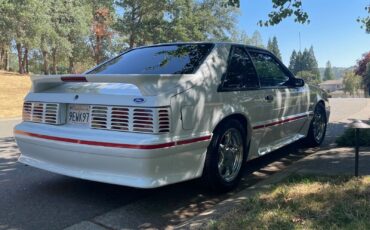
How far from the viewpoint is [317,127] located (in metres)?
7.40

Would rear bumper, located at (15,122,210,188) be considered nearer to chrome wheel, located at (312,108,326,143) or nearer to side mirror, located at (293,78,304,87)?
side mirror, located at (293,78,304,87)

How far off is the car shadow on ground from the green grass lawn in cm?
61

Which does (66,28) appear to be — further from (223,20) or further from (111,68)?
(111,68)

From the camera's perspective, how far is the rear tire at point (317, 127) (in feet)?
23.5

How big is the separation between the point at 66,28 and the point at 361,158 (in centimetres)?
3683

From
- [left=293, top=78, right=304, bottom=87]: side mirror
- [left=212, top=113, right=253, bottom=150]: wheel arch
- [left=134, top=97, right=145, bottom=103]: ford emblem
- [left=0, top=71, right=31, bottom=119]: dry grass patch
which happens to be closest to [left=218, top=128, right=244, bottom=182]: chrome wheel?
[left=212, top=113, right=253, bottom=150]: wheel arch

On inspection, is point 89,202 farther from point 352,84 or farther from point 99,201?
point 352,84

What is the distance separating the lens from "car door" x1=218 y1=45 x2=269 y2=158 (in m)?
4.68

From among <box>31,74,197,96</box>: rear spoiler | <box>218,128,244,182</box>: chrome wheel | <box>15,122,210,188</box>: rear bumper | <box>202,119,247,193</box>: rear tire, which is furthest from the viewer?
<box>218,128,244,182</box>: chrome wheel

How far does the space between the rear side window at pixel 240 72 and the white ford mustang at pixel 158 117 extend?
15 mm

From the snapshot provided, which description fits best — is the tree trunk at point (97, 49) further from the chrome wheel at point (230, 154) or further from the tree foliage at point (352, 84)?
the tree foliage at point (352, 84)

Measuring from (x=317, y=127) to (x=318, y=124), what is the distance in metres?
0.07

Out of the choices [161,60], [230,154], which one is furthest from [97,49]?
[230,154]

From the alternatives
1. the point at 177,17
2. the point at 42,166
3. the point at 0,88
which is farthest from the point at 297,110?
the point at 177,17
